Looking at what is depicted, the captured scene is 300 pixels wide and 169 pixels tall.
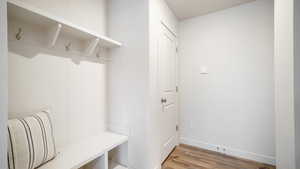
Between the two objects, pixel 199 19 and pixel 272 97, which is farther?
pixel 199 19

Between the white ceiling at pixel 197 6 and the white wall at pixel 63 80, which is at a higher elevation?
the white ceiling at pixel 197 6

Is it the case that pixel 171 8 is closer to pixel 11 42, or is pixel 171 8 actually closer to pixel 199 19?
pixel 199 19

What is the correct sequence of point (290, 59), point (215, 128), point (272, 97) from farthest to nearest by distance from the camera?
point (215, 128) → point (272, 97) → point (290, 59)

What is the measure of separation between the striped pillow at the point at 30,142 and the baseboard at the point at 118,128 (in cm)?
72

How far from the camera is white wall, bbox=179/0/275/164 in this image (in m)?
1.90

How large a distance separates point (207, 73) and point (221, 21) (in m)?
0.90

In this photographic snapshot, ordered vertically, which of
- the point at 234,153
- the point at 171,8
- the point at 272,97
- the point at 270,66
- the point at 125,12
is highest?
the point at 171,8

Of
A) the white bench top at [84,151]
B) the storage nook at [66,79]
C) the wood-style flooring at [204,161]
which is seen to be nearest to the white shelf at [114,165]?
the storage nook at [66,79]

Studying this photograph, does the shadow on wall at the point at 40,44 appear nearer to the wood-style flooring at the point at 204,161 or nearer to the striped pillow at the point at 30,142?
the striped pillow at the point at 30,142

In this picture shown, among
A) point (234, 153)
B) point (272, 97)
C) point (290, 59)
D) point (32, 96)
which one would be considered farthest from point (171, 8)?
point (234, 153)

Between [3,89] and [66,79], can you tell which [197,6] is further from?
[3,89]

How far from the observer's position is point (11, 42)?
3.15ft

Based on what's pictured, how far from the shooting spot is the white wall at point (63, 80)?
1013 millimetres

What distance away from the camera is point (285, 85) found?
1.10 m
